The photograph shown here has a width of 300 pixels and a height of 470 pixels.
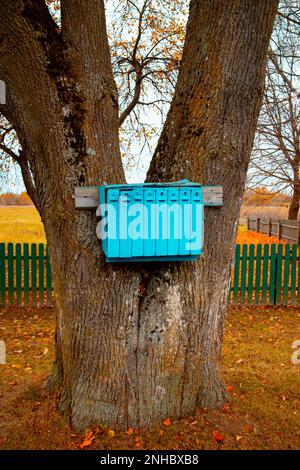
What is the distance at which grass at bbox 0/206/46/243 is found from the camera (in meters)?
12.9

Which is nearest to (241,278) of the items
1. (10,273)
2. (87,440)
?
(10,273)

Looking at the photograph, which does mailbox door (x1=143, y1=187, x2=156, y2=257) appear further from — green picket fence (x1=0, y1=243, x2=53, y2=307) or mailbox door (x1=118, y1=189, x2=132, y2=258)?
green picket fence (x1=0, y1=243, x2=53, y2=307)

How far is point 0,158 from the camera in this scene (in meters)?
8.08

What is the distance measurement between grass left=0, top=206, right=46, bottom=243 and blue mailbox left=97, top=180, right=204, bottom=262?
430 inches

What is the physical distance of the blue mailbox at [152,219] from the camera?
7.86 ft

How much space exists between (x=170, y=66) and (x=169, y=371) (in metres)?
5.79

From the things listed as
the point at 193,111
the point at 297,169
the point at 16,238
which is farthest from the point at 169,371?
the point at 297,169

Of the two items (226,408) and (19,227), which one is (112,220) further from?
(19,227)

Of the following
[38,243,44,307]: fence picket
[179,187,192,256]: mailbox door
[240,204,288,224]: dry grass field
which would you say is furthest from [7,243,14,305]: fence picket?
[240,204,288,224]: dry grass field

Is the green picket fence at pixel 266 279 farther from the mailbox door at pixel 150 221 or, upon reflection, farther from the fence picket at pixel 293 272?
the mailbox door at pixel 150 221

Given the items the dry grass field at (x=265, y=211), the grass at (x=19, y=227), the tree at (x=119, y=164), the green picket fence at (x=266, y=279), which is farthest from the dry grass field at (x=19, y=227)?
the dry grass field at (x=265, y=211)

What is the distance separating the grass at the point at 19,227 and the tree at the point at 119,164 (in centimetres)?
1047

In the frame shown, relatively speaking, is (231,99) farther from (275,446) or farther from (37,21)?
(275,446)

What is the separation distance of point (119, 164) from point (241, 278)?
5.77 m
